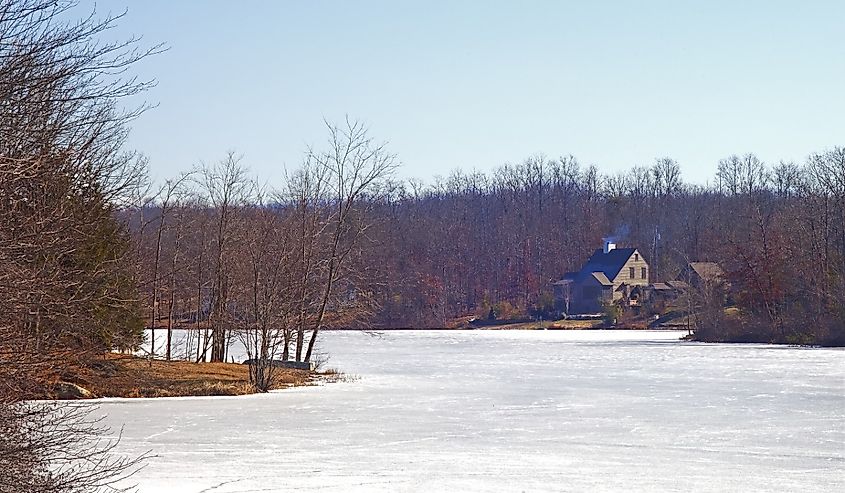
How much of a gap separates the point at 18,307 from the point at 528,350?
3260 centimetres

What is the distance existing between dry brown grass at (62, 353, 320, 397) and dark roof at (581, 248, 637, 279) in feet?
176

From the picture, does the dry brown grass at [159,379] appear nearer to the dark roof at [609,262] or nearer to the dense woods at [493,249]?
the dense woods at [493,249]

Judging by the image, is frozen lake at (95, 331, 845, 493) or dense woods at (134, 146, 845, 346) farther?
dense woods at (134, 146, 845, 346)

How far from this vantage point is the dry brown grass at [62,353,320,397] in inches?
813

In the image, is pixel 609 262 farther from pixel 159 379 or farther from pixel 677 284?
pixel 159 379

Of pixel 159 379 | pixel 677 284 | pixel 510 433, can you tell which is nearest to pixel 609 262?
pixel 677 284

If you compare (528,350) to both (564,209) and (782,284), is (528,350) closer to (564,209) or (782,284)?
(782,284)

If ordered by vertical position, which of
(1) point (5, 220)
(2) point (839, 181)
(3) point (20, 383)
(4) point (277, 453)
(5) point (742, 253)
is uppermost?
(2) point (839, 181)

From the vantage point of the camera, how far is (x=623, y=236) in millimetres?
91438

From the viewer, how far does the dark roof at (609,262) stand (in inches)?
3007

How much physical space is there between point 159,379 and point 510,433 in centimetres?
960

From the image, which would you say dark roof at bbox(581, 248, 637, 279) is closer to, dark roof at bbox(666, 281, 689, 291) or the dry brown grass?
dark roof at bbox(666, 281, 689, 291)

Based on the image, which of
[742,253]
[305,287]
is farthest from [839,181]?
[305,287]

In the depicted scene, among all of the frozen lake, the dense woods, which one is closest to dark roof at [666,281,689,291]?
the dense woods
